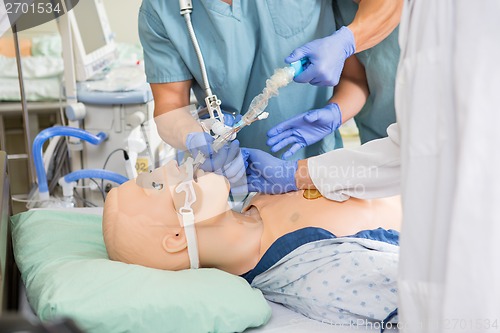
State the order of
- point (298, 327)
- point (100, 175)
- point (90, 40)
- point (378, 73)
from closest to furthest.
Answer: point (298, 327) → point (378, 73) → point (100, 175) → point (90, 40)

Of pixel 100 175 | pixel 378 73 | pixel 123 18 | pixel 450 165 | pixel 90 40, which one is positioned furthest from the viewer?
pixel 123 18

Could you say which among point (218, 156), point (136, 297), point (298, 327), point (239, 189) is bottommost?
point (298, 327)

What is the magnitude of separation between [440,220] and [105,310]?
63 centimetres

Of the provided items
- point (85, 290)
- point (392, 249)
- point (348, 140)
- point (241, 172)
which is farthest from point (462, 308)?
point (348, 140)

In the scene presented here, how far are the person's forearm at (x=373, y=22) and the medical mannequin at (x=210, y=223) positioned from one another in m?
0.45

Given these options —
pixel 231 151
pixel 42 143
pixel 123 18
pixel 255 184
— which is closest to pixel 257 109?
pixel 231 151

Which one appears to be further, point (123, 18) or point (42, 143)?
point (123, 18)

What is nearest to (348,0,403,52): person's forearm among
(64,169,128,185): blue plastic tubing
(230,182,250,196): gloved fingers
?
Answer: (230,182,250,196): gloved fingers

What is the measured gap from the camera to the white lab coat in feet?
2.70

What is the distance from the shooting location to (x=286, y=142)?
167 cm

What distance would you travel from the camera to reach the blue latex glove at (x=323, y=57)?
5.04 ft

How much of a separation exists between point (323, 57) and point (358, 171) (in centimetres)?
33

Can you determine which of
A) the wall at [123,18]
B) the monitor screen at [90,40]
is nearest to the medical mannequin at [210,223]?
the monitor screen at [90,40]

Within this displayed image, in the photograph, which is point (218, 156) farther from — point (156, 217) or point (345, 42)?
point (345, 42)
